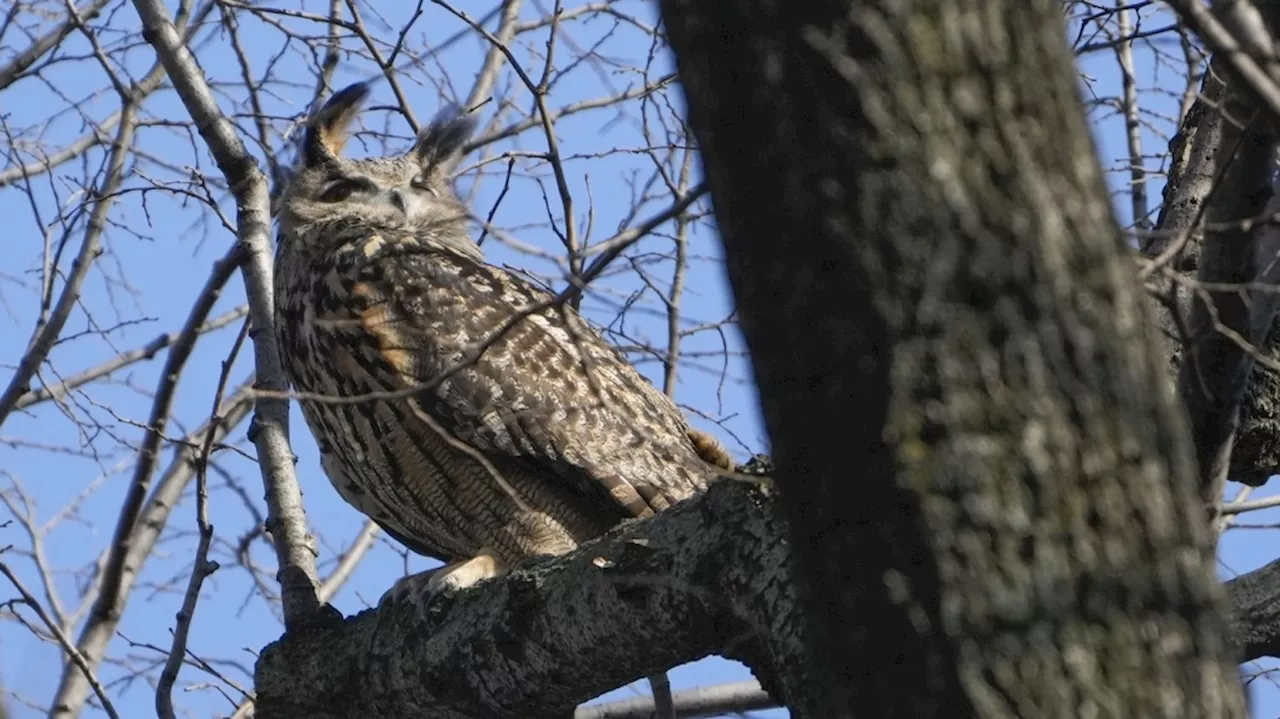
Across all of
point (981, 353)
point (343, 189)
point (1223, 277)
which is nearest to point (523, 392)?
point (343, 189)

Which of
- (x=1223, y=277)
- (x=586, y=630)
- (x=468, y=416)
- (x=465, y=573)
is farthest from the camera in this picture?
(x=468, y=416)

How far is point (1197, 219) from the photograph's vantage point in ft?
6.33

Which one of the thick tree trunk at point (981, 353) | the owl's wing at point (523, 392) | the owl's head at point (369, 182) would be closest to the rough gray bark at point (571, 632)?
the owl's wing at point (523, 392)

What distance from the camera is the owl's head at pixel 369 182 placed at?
17.4 ft

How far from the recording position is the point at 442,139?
5723 mm

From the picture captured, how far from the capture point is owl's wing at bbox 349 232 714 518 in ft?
13.9

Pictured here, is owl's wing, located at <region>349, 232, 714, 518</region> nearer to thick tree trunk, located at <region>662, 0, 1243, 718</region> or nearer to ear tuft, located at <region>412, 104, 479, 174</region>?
ear tuft, located at <region>412, 104, 479, 174</region>

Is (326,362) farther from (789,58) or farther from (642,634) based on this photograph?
(789,58)

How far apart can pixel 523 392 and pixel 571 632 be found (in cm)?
129

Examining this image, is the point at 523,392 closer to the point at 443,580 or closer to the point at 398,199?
the point at 443,580

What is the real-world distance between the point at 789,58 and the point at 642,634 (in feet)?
5.58

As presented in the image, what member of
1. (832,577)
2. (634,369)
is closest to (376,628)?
(634,369)

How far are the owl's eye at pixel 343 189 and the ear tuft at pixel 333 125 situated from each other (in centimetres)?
18

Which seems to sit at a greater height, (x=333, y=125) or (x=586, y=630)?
(x=333, y=125)
